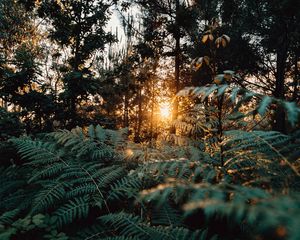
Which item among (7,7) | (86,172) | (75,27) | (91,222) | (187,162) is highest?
(7,7)

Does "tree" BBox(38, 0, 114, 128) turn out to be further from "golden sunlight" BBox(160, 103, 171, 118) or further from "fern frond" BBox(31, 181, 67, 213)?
"fern frond" BBox(31, 181, 67, 213)

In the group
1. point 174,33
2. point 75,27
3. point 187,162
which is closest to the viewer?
point 187,162

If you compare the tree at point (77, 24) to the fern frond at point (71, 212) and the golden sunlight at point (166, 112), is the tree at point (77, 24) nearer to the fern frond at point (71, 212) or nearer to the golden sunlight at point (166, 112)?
the golden sunlight at point (166, 112)

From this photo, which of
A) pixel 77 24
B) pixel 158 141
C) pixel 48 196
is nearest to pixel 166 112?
pixel 77 24

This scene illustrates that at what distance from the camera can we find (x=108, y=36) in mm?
7797

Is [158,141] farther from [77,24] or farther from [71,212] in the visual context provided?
[77,24]

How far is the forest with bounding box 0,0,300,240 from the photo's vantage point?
113 cm

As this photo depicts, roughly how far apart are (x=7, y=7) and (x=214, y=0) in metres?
11.3

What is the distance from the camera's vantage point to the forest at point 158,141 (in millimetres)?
1134

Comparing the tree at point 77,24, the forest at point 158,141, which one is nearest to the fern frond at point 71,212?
the forest at point 158,141

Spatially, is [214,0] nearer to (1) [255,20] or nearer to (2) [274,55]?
(1) [255,20]

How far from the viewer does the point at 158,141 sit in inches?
122

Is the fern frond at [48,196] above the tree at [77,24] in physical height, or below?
below

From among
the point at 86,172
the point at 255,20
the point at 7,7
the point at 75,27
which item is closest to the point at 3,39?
the point at 7,7
